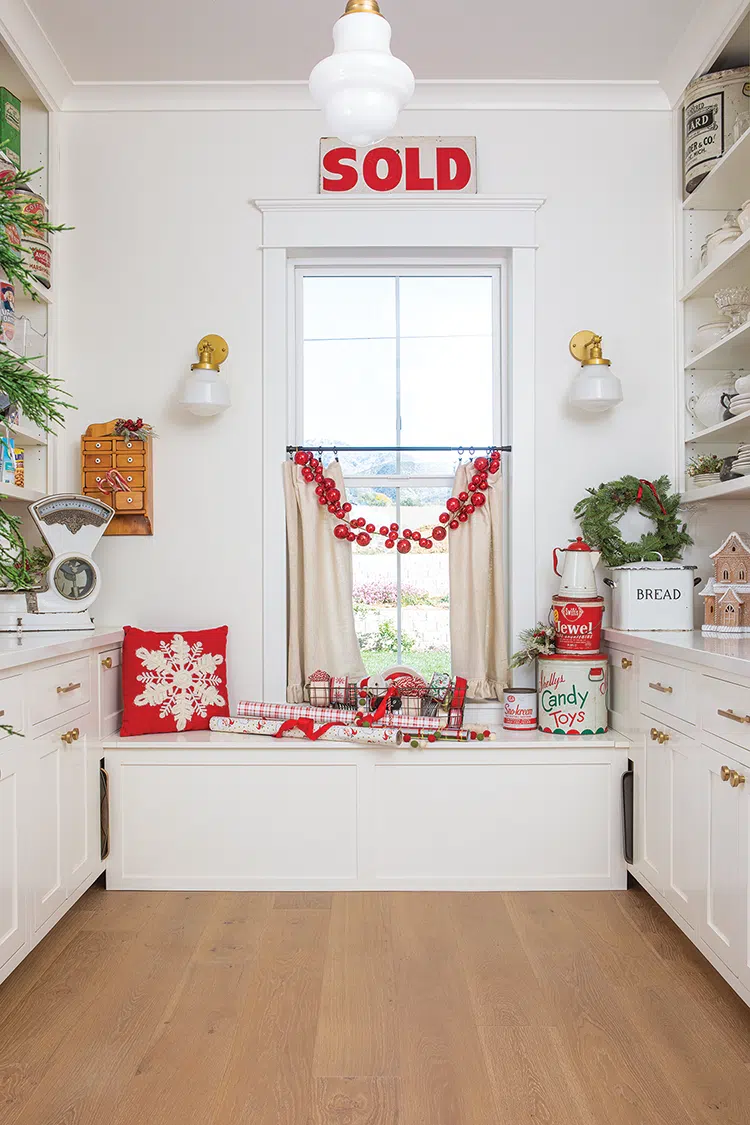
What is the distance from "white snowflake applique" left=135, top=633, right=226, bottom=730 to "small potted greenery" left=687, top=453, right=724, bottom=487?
187cm

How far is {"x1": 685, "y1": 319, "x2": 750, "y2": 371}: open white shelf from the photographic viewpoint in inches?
121

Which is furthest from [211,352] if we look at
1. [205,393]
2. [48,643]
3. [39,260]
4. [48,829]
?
[48,829]

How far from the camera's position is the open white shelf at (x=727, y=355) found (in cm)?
306

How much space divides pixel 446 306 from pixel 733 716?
2.11m

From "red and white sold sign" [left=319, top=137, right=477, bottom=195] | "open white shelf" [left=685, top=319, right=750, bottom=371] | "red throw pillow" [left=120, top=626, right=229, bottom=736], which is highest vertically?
"red and white sold sign" [left=319, top=137, right=477, bottom=195]

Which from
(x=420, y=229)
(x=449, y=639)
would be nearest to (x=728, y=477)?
(x=449, y=639)

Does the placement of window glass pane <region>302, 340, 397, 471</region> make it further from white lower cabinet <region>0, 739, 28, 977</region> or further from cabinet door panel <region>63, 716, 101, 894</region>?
white lower cabinet <region>0, 739, 28, 977</region>

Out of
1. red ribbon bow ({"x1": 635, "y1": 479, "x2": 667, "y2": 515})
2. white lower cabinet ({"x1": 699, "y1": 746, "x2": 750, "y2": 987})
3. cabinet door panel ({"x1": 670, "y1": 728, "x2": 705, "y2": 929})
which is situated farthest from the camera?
red ribbon bow ({"x1": 635, "y1": 479, "x2": 667, "y2": 515})

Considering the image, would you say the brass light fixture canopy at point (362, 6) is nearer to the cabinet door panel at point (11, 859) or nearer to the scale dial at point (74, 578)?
the cabinet door panel at point (11, 859)

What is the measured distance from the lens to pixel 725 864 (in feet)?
7.48

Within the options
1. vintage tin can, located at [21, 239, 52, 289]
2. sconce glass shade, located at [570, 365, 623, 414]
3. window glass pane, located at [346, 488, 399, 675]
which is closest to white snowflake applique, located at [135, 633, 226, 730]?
window glass pane, located at [346, 488, 399, 675]

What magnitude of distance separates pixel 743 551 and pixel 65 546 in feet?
7.33

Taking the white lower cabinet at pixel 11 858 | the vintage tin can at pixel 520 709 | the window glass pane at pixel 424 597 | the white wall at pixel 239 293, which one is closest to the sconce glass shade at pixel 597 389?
the white wall at pixel 239 293

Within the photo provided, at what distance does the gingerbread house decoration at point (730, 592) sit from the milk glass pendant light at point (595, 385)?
752 mm
